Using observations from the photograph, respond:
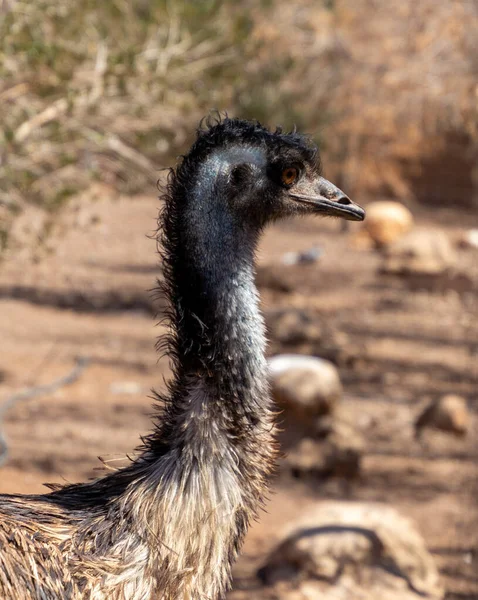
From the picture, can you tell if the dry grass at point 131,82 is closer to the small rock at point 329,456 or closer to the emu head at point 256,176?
the small rock at point 329,456

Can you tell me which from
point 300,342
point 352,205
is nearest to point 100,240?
point 300,342

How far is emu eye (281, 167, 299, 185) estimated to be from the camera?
3111 mm

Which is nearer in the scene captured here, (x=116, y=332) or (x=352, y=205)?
(x=352, y=205)

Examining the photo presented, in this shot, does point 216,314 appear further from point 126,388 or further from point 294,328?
point 294,328

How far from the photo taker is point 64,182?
→ 7.10 m

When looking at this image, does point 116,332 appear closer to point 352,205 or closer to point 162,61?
point 162,61

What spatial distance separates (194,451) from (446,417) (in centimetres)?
525

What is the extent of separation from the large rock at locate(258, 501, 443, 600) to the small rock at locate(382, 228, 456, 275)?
301 inches

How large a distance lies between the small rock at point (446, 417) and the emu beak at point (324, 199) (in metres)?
4.89

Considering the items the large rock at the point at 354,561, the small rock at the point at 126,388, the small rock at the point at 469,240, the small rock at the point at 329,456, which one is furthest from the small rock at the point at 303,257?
the large rock at the point at 354,561

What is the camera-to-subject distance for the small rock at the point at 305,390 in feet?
24.1

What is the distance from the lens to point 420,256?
518 inches

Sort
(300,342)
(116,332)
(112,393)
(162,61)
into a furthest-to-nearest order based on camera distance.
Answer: (116,332) < (300,342) < (112,393) < (162,61)

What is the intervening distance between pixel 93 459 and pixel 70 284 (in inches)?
194
